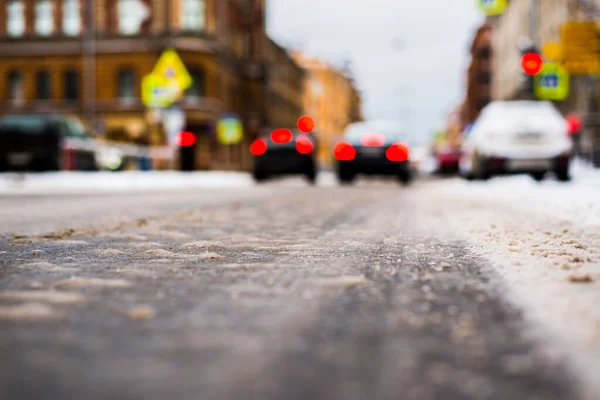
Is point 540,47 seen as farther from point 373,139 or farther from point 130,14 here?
point 373,139

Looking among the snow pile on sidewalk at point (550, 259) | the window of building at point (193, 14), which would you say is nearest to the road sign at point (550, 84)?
the snow pile on sidewalk at point (550, 259)

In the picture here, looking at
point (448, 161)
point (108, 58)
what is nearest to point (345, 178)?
point (448, 161)

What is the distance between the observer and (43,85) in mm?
45969

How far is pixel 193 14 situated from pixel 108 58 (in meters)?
5.02

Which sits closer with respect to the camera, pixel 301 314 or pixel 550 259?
pixel 301 314

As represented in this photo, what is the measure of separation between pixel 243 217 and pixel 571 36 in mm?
13954

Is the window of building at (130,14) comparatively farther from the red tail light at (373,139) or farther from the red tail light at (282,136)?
the red tail light at (373,139)

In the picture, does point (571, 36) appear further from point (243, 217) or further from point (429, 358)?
point (429, 358)

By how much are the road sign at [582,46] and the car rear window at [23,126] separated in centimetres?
1238

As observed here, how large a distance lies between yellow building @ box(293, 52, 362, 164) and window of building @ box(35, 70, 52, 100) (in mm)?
60607

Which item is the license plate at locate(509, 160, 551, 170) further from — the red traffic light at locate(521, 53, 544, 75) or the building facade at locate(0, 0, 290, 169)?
the building facade at locate(0, 0, 290, 169)

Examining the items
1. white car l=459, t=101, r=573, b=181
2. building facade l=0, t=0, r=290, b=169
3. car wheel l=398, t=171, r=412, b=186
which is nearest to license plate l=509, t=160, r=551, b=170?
white car l=459, t=101, r=573, b=181

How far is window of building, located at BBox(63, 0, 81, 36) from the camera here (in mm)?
45438

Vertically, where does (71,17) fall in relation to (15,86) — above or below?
above
